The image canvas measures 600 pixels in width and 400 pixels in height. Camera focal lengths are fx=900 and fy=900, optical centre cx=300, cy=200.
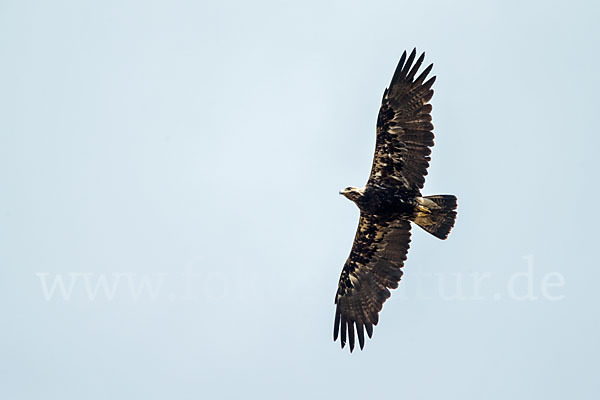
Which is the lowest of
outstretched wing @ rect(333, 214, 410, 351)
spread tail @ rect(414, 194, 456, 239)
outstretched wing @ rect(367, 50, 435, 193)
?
outstretched wing @ rect(333, 214, 410, 351)

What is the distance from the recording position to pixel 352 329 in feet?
62.5

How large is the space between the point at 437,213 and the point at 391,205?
0.94 m

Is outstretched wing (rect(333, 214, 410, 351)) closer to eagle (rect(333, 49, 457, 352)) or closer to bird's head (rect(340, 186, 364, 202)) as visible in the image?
eagle (rect(333, 49, 457, 352))

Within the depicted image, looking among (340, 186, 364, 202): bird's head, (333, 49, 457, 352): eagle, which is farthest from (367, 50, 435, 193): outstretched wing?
(340, 186, 364, 202): bird's head

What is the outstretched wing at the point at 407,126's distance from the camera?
1711 centimetres

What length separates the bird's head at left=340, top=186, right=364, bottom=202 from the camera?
18.0 meters

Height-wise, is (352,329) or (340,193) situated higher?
(340,193)

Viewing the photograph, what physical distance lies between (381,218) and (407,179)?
122 cm

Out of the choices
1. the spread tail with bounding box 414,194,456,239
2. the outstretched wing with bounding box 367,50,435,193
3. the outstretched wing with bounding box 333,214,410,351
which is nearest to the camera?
the outstretched wing with bounding box 367,50,435,193

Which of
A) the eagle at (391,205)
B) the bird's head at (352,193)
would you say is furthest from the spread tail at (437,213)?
the bird's head at (352,193)

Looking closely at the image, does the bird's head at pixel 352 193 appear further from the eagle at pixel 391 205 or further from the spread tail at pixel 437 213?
the spread tail at pixel 437 213

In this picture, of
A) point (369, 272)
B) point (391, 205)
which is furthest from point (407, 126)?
point (369, 272)

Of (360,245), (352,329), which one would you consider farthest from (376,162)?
(352,329)

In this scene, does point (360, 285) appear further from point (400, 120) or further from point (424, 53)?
point (424, 53)
